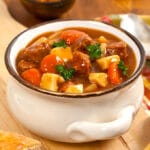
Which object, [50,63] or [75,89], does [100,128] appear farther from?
[50,63]

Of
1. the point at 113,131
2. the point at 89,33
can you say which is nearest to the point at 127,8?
the point at 89,33

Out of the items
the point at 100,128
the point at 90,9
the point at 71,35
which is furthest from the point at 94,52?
the point at 90,9

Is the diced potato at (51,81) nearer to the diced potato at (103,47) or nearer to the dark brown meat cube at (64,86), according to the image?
the dark brown meat cube at (64,86)

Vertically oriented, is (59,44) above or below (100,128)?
above

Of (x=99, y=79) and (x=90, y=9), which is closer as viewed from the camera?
(x=99, y=79)

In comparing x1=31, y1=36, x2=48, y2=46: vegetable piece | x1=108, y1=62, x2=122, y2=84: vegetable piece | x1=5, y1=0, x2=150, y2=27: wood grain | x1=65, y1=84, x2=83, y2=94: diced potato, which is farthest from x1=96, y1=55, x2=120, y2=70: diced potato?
x1=5, y1=0, x2=150, y2=27: wood grain
